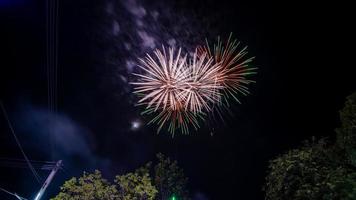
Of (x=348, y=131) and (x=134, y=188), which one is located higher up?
(x=134, y=188)

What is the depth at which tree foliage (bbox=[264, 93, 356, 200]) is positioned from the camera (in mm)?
12258

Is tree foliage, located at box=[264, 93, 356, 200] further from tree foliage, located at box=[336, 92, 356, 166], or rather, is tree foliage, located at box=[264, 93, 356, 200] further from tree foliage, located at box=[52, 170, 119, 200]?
tree foliage, located at box=[52, 170, 119, 200]

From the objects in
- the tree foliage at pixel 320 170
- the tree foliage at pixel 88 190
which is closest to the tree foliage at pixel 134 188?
the tree foliage at pixel 88 190

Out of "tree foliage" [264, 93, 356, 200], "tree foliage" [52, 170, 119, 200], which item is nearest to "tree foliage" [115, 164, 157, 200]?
"tree foliage" [52, 170, 119, 200]

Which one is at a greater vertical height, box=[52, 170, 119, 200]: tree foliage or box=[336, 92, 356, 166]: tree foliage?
box=[52, 170, 119, 200]: tree foliage

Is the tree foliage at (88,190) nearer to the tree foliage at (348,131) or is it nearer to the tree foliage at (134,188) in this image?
the tree foliage at (134,188)

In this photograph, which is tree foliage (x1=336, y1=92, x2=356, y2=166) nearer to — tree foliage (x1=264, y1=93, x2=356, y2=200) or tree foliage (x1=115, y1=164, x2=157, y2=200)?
tree foliage (x1=264, y1=93, x2=356, y2=200)

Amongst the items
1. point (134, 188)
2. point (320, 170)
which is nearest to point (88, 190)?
point (134, 188)

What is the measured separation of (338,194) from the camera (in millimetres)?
12016

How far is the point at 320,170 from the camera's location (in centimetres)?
1377

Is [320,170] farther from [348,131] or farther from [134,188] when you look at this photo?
[134,188]

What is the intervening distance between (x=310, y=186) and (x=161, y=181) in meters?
15.0

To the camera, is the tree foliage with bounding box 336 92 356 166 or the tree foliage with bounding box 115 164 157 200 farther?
the tree foliage with bounding box 115 164 157 200

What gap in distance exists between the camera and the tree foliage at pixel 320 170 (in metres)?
12.3
